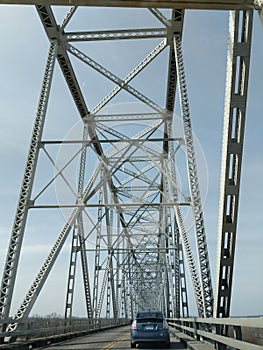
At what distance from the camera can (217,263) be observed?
9414mm

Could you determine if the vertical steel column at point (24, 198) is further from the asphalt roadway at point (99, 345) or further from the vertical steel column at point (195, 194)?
the vertical steel column at point (195, 194)

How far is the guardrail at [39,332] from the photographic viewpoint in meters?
11.9

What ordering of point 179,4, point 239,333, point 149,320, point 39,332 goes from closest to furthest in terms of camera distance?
point 179,4, point 239,333, point 39,332, point 149,320

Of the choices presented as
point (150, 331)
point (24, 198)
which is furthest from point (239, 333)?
point (24, 198)

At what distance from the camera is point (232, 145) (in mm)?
8836

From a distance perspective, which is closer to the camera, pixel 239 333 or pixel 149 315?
pixel 239 333

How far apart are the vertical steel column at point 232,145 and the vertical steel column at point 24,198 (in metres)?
7.12

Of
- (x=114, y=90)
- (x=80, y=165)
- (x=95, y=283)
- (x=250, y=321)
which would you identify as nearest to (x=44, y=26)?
(x=114, y=90)

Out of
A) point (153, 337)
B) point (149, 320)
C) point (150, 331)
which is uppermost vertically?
point (149, 320)

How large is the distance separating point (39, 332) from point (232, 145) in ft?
33.8

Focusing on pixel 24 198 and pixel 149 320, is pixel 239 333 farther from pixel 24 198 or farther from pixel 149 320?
pixel 24 198

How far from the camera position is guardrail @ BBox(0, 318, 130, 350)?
11.9 m

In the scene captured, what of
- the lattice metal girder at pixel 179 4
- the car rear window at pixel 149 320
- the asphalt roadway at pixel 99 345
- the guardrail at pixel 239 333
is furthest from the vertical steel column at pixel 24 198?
the lattice metal girder at pixel 179 4

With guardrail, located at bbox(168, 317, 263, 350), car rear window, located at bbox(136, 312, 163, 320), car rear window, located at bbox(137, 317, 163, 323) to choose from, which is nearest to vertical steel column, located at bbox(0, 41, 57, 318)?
car rear window, located at bbox(137, 317, 163, 323)
